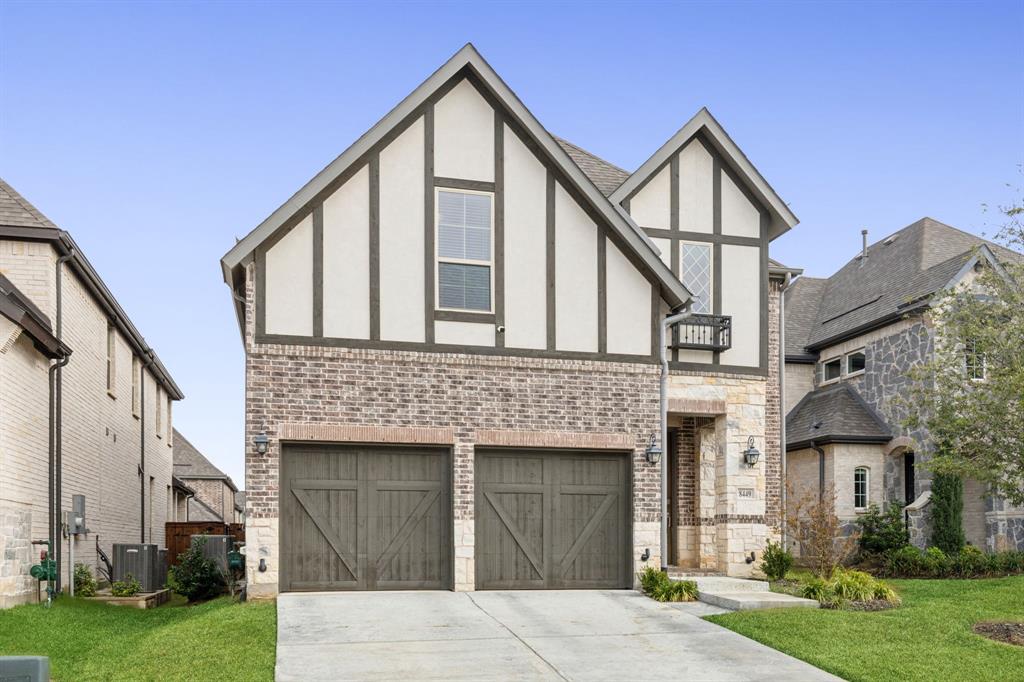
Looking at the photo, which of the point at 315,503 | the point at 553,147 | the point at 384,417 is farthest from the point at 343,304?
the point at 553,147

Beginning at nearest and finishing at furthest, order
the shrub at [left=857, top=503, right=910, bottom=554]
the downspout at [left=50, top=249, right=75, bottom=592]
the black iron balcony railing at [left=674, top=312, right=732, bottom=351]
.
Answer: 1. the downspout at [left=50, top=249, right=75, bottom=592]
2. the black iron balcony railing at [left=674, top=312, right=732, bottom=351]
3. the shrub at [left=857, top=503, right=910, bottom=554]

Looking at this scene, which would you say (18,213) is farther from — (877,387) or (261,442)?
(877,387)

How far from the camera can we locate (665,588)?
15836 millimetres

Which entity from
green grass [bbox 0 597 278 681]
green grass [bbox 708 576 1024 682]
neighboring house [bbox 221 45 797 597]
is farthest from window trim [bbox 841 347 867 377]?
green grass [bbox 0 597 278 681]

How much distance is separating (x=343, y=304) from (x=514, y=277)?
110 inches

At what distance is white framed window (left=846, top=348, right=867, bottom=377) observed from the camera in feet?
88.7

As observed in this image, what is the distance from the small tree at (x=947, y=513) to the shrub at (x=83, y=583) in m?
17.7

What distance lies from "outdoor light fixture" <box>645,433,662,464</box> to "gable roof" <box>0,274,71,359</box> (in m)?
9.93

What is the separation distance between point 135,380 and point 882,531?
1909 centimetres

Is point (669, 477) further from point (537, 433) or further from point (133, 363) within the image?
point (133, 363)

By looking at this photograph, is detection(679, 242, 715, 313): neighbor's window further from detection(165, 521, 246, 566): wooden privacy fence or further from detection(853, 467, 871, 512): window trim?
detection(165, 521, 246, 566): wooden privacy fence

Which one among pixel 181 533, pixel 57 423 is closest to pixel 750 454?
pixel 57 423

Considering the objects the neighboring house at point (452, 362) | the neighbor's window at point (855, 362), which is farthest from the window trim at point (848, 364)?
the neighboring house at point (452, 362)

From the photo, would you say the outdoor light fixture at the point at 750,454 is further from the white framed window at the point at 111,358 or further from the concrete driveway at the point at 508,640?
the white framed window at the point at 111,358
